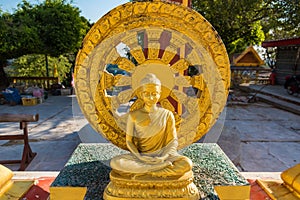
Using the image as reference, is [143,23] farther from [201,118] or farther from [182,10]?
[201,118]

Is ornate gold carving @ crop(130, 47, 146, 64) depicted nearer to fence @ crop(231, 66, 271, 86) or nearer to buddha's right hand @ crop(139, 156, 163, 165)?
buddha's right hand @ crop(139, 156, 163, 165)

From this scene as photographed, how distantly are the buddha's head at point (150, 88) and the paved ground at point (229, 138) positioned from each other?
0.79 m

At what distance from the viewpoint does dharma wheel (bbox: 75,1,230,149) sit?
180 cm

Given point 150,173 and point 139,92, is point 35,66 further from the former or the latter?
point 150,173

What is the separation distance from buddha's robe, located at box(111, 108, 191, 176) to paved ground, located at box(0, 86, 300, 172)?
71 centimetres

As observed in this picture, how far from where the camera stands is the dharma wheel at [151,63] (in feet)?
5.92

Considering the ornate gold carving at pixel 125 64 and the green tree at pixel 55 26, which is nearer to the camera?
the ornate gold carving at pixel 125 64

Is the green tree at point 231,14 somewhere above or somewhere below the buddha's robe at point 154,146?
above

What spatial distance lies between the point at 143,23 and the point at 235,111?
6.34 m

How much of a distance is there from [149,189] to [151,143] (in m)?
0.30

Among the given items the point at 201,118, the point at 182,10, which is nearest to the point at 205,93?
the point at 201,118

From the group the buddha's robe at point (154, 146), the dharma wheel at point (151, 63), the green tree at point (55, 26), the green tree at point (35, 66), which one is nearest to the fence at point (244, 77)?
the green tree at point (55, 26)

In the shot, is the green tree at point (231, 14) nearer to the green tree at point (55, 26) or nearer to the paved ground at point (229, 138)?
the paved ground at point (229, 138)

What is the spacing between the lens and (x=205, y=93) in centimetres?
194
